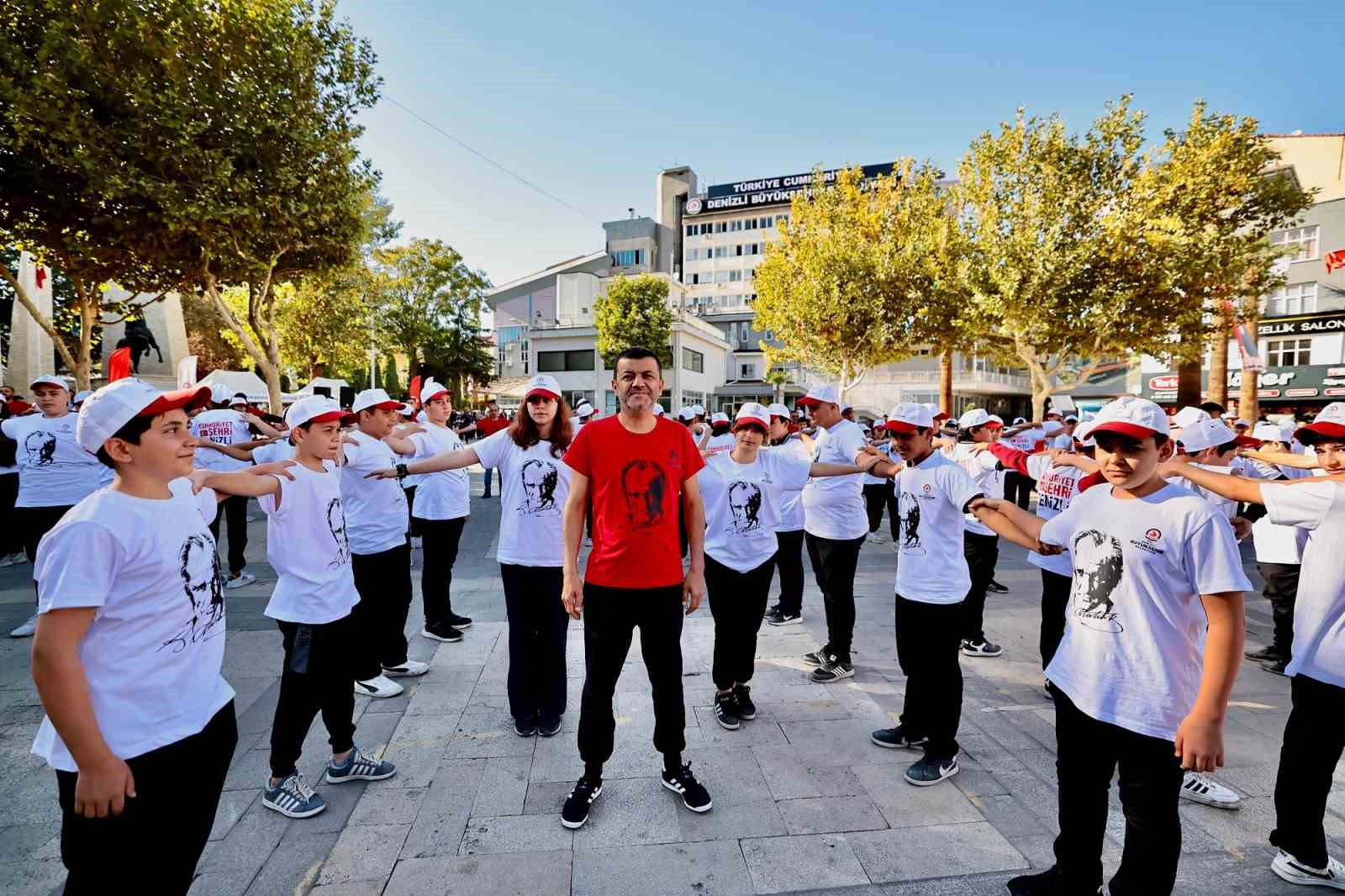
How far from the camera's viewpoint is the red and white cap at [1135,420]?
204 centimetres

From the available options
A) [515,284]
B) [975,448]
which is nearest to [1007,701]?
[975,448]

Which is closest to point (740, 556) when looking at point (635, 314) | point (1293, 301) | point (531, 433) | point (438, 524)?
point (531, 433)

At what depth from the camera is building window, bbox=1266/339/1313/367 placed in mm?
27356

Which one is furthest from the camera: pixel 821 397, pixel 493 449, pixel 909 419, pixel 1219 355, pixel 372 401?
pixel 1219 355

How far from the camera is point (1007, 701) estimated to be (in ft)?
13.8

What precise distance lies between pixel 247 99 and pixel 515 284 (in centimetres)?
4236

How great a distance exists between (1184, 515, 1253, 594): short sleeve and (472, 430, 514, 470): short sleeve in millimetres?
3361

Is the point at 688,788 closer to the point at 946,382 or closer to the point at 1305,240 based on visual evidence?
the point at 946,382

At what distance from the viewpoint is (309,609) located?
295 centimetres

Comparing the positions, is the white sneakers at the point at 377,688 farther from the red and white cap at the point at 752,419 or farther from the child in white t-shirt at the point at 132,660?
the red and white cap at the point at 752,419

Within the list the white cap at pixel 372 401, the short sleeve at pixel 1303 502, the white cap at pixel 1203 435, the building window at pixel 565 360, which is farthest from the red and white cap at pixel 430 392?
the building window at pixel 565 360

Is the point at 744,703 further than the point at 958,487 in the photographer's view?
Yes

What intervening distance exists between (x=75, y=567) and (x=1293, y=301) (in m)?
40.1

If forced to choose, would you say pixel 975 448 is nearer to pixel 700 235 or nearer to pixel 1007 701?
pixel 1007 701
